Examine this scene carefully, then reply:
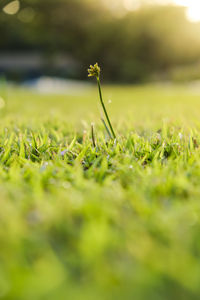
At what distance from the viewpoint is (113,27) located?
17406mm

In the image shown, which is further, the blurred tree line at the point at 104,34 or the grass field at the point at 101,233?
the blurred tree line at the point at 104,34

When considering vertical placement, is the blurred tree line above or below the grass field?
above

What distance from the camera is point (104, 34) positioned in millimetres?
17469

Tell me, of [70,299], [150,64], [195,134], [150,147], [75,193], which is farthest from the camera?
[150,64]

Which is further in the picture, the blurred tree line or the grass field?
the blurred tree line

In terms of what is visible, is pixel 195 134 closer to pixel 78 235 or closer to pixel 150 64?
pixel 78 235

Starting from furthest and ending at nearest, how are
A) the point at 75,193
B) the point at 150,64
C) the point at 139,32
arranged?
the point at 150,64, the point at 139,32, the point at 75,193

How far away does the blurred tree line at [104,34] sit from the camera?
1714 cm

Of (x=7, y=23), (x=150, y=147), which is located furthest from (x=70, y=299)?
(x=7, y=23)

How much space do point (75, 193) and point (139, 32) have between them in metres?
18.5

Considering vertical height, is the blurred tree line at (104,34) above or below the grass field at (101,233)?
above

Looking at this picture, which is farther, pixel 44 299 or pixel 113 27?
pixel 113 27

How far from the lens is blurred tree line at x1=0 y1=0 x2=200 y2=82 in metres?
17.1

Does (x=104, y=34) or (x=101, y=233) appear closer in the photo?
(x=101, y=233)
